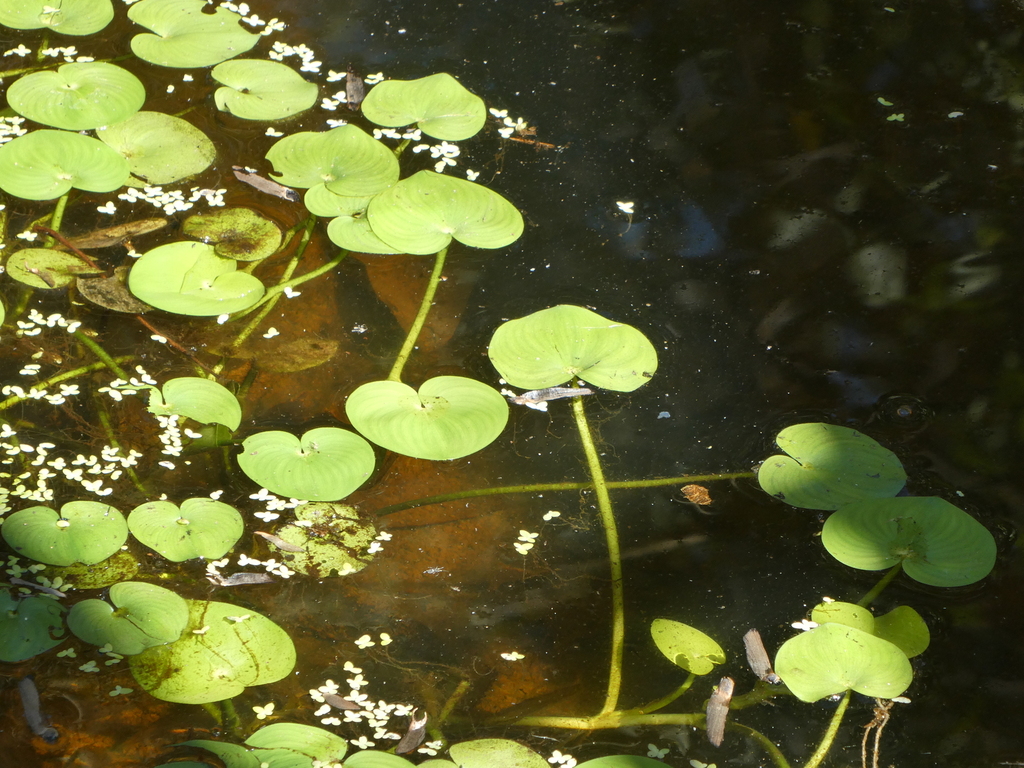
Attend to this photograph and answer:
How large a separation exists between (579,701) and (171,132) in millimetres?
1649

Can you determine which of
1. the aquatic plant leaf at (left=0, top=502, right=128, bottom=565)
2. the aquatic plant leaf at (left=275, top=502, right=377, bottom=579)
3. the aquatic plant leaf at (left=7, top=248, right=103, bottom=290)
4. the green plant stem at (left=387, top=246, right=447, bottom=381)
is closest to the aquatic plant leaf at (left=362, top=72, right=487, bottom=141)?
the green plant stem at (left=387, top=246, right=447, bottom=381)

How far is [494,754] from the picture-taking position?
1.31 meters

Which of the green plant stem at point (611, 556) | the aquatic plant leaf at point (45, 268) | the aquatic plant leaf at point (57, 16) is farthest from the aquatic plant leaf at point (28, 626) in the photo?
the aquatic plant leaf at point (57, 16)

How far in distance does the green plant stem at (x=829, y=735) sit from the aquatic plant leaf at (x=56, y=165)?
1.85m

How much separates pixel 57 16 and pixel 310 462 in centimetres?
164

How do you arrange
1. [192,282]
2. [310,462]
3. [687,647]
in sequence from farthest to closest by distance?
[192,282] → [310,462] → [687,647]

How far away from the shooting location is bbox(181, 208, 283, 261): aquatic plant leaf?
187 centimetres

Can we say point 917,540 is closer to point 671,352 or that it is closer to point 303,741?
point 671,352

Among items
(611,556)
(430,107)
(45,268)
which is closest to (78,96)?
(45,268)

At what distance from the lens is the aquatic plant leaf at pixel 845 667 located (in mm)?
1354

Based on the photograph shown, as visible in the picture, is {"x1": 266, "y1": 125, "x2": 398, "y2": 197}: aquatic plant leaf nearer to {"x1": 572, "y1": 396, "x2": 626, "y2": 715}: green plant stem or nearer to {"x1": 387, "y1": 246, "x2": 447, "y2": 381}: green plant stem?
{"x1": 387, "y1": 246, "x2": 447, "y2": 381}: green plant stem

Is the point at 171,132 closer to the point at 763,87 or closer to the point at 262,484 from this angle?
the point at 262,484

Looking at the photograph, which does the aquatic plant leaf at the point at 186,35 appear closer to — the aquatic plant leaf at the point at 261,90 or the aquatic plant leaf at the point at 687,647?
the aquatic plant leaf at the point at 261,90

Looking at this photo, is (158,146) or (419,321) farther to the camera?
(158,146)
